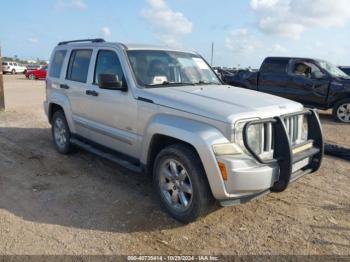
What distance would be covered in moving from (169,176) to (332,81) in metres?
8.17

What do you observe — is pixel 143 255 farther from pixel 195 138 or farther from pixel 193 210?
pixel 195 138

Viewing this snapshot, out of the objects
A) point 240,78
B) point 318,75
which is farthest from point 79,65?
point 240,78

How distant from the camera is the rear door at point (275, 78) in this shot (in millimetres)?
11023

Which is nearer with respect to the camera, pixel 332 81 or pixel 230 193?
pixel 230 193

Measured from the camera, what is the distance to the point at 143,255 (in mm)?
3221

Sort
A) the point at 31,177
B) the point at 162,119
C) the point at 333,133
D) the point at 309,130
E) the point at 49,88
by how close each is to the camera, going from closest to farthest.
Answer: the point at 162,119 < the point at 309,130 < the point at 31,177 < the point at 49,88 < the point at 333,133

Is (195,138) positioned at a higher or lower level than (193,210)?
higher

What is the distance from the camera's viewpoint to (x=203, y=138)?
3383mm

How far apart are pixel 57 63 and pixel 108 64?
1.98 meters

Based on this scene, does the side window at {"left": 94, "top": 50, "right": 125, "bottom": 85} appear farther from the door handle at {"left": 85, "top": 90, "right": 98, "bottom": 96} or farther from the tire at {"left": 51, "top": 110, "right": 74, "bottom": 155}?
the tire at {"left": 51, "top": 110, "right": 74, "bottom": 155}

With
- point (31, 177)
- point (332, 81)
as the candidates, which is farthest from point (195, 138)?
point (332, 81)

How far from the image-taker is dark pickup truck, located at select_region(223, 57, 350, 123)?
1017 centimetres

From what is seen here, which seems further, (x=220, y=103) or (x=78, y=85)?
(x=78, y=85)

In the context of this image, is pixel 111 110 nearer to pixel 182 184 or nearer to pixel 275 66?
pixel 182 184
